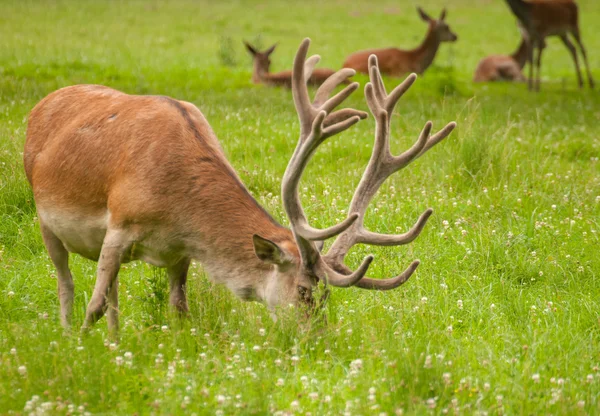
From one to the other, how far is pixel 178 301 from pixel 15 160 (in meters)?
2.90

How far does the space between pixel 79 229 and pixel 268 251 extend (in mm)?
1216

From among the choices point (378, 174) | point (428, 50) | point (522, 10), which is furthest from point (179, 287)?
point (428, 50)

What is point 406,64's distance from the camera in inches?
652

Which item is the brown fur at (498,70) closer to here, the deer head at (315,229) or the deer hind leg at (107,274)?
the deer head at (315,229)

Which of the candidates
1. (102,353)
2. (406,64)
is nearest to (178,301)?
(102,353)

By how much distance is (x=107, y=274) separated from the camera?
468 centimetres

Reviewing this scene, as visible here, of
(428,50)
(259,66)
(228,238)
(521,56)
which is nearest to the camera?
(228,238)

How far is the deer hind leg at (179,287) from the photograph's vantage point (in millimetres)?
5051

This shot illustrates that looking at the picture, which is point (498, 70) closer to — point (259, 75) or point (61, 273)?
point (259, 75)

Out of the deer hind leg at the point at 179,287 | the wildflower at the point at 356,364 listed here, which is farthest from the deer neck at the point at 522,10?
the wildflower at the point at 356,364

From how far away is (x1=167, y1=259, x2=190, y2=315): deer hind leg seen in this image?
5.05 metres

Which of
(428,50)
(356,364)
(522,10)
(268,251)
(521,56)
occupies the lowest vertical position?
(521,56)

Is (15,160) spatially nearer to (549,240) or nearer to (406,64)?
(549,240)

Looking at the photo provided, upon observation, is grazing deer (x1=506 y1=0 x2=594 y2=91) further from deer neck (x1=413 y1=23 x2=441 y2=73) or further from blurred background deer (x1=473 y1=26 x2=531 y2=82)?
deer neck (x1=413 y1=23 x2=441 y2=73)
